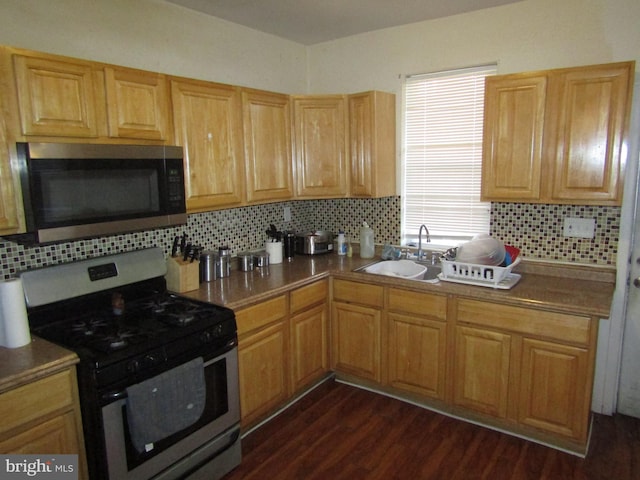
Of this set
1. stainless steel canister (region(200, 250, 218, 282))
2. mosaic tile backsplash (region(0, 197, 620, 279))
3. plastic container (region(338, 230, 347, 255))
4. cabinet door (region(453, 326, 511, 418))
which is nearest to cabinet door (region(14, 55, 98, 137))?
mosaic tile backsplash (region(0, 197, 620, 279))

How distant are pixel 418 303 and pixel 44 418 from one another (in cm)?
198

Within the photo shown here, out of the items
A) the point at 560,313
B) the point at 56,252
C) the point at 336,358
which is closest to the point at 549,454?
the point at 560,313

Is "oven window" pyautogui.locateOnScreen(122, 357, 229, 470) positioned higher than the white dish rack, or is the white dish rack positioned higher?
the white dish rack

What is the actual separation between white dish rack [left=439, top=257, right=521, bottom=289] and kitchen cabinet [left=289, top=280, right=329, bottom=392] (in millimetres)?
827

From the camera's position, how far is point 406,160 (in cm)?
340

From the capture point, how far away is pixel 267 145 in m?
3.00

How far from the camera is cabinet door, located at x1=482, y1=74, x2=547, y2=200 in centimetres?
249

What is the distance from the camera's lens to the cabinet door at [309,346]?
286 cm

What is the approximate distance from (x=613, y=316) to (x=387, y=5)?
238 centimetres

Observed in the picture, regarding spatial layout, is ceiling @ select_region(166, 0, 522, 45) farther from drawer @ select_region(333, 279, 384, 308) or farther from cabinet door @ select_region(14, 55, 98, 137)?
drawer @ select_region(333, 279, 384, 308)

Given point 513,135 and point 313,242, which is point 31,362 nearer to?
point 313,242

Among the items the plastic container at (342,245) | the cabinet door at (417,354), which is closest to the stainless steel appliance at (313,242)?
the plastic container at (342,245)

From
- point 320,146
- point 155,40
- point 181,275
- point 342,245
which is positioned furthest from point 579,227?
point 155,40

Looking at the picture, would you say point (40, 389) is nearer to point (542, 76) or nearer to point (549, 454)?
point (549, 454)
